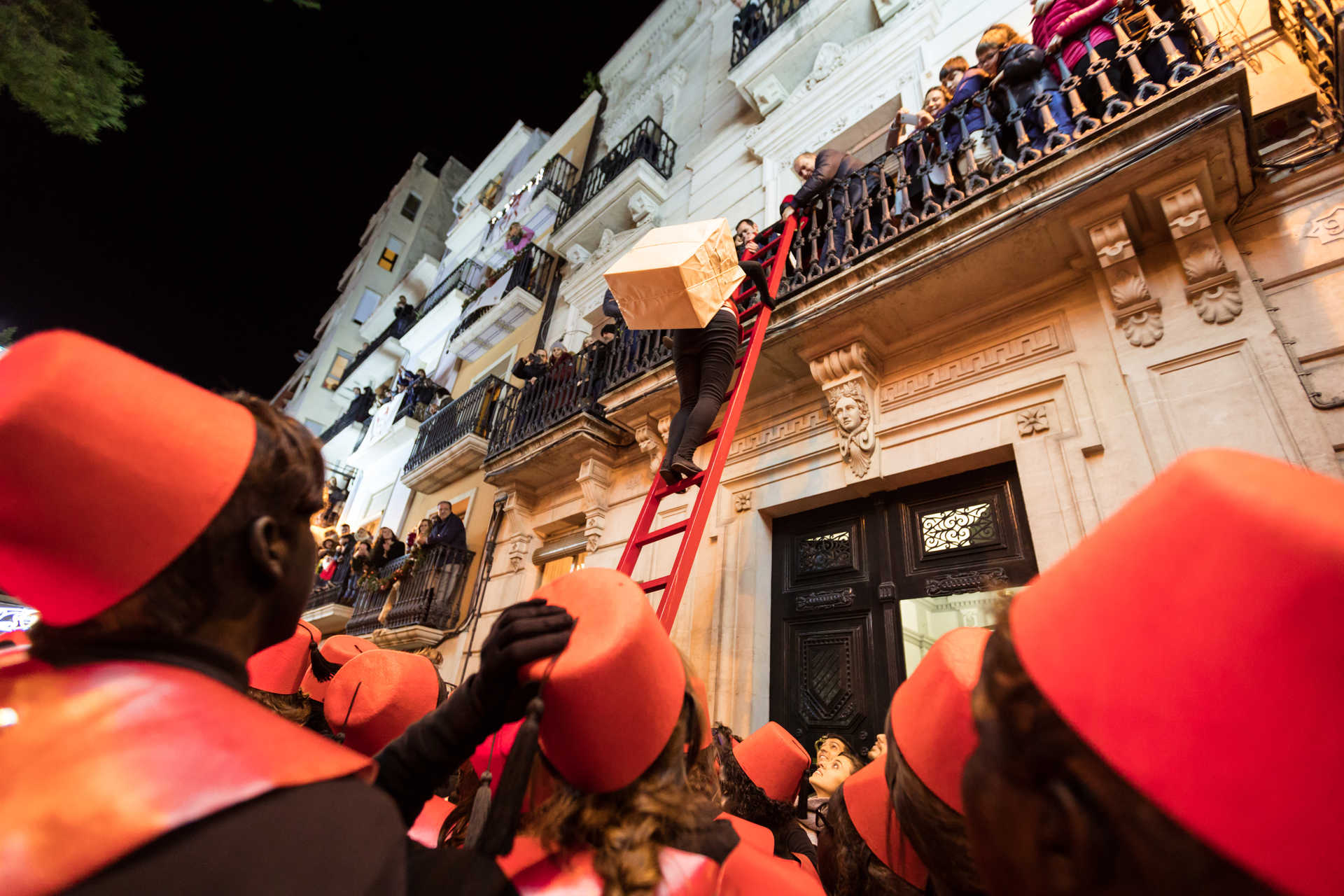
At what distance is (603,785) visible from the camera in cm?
99

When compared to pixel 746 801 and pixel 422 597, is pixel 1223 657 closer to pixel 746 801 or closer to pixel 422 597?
pixel 746 801

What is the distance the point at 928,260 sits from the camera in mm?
3795

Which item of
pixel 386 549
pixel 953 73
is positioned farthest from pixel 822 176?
pixel 386 549

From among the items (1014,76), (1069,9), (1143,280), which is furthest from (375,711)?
(1069,9)

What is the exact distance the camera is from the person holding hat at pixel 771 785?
2.18 meters

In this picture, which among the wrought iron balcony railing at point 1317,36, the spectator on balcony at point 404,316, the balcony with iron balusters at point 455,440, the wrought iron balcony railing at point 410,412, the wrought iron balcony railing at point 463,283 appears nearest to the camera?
the wrought iron balcony railing at point 1317,36

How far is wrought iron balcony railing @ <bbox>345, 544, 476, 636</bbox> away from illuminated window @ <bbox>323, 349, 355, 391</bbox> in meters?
22.0

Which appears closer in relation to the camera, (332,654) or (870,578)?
(332,654)

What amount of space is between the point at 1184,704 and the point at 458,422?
11.5m

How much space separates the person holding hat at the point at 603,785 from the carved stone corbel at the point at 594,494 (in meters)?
5.13

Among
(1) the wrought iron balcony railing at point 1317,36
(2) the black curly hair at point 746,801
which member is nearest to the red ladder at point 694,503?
(2) the black curly hair at point 746,801

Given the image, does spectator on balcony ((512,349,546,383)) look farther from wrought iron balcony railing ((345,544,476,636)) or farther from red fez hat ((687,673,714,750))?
red fez hat ((687,673,714,750))

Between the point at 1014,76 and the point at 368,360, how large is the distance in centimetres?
2152

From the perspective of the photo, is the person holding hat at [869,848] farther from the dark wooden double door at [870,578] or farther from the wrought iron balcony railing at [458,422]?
the wrought iron balcony railing at [458,422]
